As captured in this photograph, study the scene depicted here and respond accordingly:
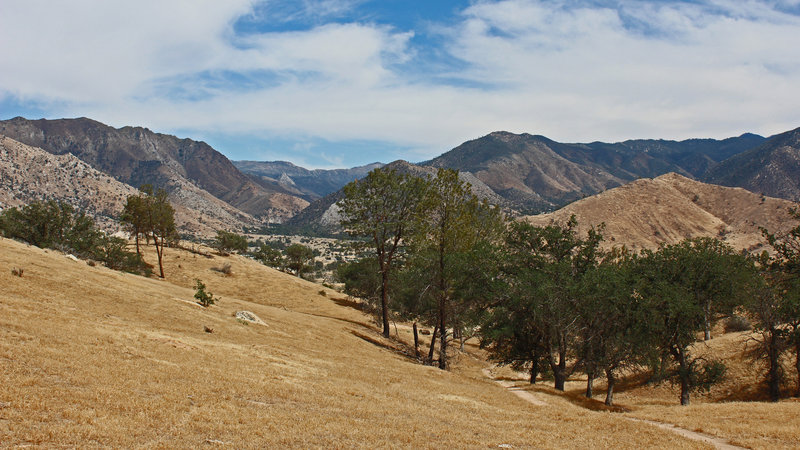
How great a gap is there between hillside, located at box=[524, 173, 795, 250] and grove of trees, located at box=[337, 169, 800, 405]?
131m

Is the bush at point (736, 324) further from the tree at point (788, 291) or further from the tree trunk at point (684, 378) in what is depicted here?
the tree trunk at point (684, 378)

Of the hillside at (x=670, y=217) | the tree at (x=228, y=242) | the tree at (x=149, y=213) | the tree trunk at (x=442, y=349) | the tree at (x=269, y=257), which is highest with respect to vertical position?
the hillside at (x=670, y=217)

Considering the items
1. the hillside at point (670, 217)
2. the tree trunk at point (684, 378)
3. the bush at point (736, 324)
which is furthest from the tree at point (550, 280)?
the hillside at point (670, 217)

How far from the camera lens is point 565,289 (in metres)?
30.0

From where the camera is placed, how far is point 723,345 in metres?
41.6

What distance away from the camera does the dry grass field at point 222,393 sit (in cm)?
1053

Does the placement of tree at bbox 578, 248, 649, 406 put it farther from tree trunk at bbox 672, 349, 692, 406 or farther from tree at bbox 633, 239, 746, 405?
tree trunk at bbox 672, 349, 692, 406

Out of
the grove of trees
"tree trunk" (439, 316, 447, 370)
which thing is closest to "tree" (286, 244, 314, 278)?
the grove of trees

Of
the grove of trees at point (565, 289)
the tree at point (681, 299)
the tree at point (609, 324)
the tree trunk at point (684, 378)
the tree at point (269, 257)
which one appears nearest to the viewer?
the tree at point (609, 324)

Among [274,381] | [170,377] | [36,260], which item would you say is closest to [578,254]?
[274,381]

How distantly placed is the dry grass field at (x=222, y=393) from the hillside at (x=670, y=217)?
151 meters

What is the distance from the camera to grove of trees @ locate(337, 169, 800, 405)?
2997 centimetres

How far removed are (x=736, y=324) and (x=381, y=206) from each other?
47292mm

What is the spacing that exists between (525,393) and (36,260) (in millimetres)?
31711
